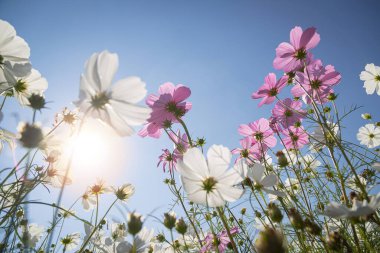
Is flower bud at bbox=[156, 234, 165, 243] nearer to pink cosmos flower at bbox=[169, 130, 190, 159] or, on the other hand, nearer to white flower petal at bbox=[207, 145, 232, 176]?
pink cosmos flower at bbox=[169, 130, 190, 159]

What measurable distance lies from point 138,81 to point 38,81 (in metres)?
0.54

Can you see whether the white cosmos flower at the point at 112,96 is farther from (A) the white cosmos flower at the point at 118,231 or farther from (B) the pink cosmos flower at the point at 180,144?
(A) the white cosmos flower at the point at 118,231

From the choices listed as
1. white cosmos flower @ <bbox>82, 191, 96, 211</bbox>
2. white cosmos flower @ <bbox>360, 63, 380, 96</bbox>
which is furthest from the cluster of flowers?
white cosmos flower @ <bbox>360, 63, 380, 96</bbox>

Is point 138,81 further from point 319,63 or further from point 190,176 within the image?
point 319,63

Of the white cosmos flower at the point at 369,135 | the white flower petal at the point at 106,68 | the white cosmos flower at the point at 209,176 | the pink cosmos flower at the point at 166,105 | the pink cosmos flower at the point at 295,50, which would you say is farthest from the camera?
the white cosmos flower at the point at 369,135

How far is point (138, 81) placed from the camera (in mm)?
613

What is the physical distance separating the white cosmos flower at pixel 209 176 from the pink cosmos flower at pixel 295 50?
0.62 metres

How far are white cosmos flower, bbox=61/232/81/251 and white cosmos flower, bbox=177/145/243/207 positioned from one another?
1.37m

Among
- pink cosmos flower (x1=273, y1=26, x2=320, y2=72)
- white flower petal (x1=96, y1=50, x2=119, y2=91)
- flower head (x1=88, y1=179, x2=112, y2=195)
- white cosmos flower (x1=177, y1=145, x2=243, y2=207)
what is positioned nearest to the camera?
white flower petal (x1=96, y1=50, x2=119, y2=91)

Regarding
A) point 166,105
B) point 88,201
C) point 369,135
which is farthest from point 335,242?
point 369,135

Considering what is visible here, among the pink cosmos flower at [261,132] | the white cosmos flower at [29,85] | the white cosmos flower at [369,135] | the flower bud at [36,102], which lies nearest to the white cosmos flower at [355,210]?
the flower bud at [36,102]

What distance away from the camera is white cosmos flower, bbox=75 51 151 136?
0.58 m

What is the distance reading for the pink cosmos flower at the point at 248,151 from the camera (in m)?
1.34

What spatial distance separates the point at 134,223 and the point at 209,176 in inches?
13.0
